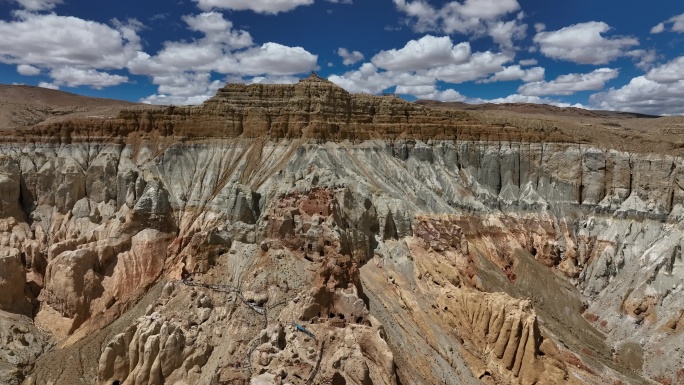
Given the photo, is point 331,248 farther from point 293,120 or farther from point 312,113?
point 312,113

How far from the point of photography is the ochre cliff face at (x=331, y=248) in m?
35.7

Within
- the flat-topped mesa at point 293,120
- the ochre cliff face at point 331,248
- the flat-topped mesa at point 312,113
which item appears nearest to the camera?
the ochre cliff face at point 331,248

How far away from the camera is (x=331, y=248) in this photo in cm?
4200

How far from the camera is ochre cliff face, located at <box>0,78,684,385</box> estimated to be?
117 ft

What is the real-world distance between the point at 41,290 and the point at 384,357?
39662 millimetres

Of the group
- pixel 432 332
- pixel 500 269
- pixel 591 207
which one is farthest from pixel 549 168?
pixel 432 332

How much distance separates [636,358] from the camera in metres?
48.6

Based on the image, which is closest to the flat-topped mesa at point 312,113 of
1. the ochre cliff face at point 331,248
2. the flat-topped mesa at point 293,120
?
the flat-topped mesa at point 293,120

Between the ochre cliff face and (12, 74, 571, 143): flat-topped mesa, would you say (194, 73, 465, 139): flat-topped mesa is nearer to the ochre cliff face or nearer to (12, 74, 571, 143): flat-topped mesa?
(12, 74, 571, 143): flat-topped mesa

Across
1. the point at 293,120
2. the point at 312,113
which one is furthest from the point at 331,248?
the point at 312,113

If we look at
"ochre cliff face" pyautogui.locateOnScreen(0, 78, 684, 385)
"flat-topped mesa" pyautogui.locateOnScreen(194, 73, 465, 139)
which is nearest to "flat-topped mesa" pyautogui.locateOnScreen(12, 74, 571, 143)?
"flat-topped mesa" pyautogui.locateOnScreen(194, 73, 465, 139)

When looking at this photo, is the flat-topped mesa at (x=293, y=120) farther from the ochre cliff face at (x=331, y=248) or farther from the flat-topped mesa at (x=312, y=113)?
the ochre cliff face at (x=331, y=248)

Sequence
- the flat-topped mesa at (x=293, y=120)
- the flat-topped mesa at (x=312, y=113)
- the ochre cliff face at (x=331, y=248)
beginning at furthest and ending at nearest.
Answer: the flat-topped mesa at (x=312, y=113) → the flat-topped mesa at (x=293, y=120) → the ochre cliff face at (x=331, y=248)

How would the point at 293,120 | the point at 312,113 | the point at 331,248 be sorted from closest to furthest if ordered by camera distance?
the point at 331,248, the point at 293,120, the point at 312,113
